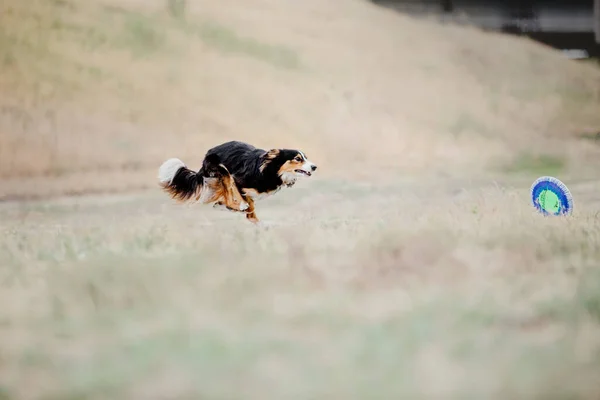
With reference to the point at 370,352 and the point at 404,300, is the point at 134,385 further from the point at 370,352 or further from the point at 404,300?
the point at 404,300

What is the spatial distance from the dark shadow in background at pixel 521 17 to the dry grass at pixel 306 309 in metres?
0.98

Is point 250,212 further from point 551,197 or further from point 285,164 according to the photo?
point 551,197

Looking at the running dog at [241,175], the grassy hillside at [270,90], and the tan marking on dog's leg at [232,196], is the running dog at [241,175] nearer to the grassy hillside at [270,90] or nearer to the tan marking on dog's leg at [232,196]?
the tan marking on dog's leg at [232,196]

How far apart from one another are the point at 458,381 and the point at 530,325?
21 cm

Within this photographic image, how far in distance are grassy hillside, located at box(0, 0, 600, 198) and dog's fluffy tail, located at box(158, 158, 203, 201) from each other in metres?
0.09

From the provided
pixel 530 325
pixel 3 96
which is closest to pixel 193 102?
pixel 3 96

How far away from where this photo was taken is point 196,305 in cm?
108

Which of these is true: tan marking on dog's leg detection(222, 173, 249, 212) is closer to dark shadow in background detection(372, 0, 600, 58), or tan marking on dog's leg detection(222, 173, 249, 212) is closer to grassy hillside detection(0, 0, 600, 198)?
grassy hillside detection(0, 0, 600, 198)

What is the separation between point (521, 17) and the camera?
7.54 ft

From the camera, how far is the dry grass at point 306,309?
892mm

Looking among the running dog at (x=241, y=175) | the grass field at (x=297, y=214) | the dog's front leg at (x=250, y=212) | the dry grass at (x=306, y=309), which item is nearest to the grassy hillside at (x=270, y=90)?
the grass field at (x=297, y=214)

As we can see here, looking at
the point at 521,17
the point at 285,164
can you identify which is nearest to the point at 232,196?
the point at 285,164

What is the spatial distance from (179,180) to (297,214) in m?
0.36

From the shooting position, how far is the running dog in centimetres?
160
